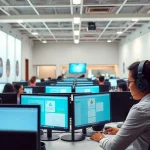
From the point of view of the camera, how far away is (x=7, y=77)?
11367 mm

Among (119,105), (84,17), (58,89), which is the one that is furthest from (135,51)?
(119,105)

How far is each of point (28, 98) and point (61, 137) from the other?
0.54 metres

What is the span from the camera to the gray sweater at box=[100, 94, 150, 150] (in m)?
1.52

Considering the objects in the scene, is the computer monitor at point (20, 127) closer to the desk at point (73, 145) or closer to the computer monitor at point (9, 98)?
the desk at point (73, 145)

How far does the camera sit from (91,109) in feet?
8.59

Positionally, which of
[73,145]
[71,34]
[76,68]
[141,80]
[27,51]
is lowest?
[73,145]

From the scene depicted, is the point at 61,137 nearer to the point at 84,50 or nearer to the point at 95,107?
the point at 95,107

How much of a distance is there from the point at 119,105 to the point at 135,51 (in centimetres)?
1078

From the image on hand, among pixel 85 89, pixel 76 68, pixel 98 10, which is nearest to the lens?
pixel 85 89

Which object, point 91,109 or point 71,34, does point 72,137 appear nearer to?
point 91,109

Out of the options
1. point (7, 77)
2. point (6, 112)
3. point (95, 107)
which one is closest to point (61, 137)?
point (95, 107)

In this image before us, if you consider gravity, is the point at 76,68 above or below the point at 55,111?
above

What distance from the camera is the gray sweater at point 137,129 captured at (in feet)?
4.98

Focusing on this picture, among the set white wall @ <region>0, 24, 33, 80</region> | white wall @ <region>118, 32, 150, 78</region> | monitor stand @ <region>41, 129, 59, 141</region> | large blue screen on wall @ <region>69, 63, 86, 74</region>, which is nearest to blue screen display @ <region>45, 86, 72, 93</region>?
monitor stand @ <region>41, 129, 59, 141</region>
